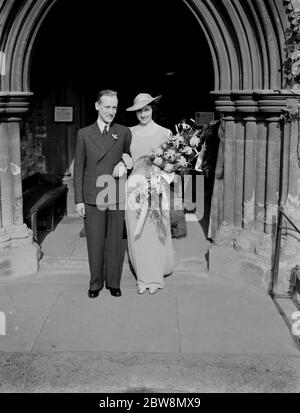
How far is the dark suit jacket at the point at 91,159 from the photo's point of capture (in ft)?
18.0

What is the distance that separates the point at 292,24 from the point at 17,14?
106 inches

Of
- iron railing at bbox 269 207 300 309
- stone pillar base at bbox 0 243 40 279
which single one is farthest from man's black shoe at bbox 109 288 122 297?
iron railing at bbox 269 207 300 309

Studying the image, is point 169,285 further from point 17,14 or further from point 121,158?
point 17,14

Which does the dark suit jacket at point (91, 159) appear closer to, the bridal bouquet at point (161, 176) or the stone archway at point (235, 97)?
the bridal bouquet at point (161, 176)

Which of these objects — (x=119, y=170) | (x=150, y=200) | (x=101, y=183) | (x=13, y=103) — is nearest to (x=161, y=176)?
(x=150, y=200)

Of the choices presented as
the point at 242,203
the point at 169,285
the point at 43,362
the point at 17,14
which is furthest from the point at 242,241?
the point at 17,14

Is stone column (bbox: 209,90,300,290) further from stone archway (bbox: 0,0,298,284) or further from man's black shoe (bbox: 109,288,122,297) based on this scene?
man's black shoe (bbox: 109,288,122,297)

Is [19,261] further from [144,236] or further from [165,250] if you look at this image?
[165,250]

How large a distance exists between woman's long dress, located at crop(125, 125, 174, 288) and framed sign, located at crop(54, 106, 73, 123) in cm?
320

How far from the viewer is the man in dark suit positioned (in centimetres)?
548

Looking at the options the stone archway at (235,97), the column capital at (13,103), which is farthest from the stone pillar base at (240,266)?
the column capital at (13,103)
